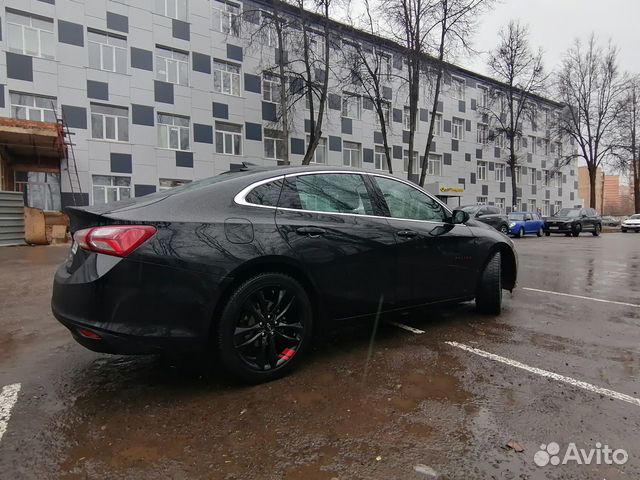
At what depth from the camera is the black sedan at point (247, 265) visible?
2.64m

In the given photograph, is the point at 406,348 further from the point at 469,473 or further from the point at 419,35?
the point at 419,35

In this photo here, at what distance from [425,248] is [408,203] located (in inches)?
18.9

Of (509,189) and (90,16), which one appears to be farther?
(509,189)

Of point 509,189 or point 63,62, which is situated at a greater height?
point 63,62

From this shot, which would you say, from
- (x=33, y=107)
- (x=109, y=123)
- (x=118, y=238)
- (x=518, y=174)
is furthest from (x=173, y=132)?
(x=518, y=174)

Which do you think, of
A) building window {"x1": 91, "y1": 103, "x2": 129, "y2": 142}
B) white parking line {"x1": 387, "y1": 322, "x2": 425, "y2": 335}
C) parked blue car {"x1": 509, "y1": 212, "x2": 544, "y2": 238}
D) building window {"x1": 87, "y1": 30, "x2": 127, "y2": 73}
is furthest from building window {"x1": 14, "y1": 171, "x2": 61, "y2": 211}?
parked blue car {"x1": 509, "y1": 212, "x2": 544, "y2": 238}

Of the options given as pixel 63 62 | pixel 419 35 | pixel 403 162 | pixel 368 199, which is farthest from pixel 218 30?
pixel 368 199

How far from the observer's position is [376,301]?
3646mm

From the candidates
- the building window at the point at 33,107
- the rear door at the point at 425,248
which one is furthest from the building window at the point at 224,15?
Answer: the rear door at the point at 425,248

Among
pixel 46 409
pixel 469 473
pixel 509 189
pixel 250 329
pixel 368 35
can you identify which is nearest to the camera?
pixel 469 473

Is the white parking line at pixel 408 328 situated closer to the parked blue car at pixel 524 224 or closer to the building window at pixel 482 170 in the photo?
the parked blue car at pixel 524 224

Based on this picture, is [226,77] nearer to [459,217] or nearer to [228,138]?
[228,138]

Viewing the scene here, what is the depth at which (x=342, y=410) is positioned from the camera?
2.68 meters

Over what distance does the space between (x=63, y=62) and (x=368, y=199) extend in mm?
20802
